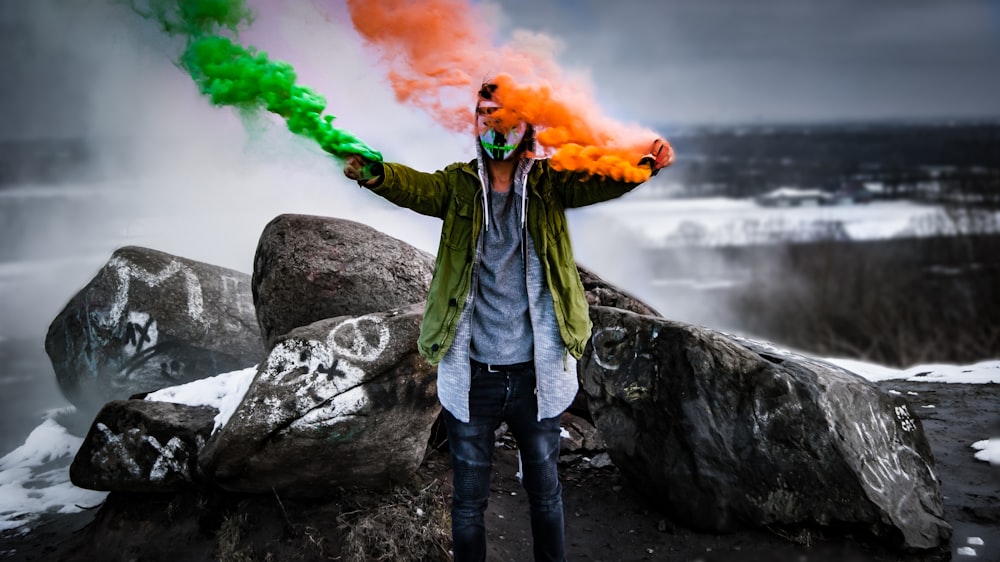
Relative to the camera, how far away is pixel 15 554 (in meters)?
5.96

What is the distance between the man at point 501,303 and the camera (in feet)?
12.0

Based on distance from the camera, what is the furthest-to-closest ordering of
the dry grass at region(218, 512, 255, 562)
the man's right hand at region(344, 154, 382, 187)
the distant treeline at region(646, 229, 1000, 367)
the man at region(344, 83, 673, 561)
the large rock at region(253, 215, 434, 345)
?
the distant treeline at region(646, 229, 1000, 367) < the large rock at region(253, 215, 434, 345) < the dry grass at region(218, 512, 255, 562) < the man at region(344, 83, 673, 561) < the man's right hand at region(344, 154, 382, 187)

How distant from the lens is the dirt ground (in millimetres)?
5027

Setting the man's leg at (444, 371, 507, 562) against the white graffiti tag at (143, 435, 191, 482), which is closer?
the man's leg at (444, 371, 507, 562)

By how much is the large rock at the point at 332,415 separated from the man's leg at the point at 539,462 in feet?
6.50

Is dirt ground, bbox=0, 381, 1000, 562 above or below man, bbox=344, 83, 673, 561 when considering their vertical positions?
below

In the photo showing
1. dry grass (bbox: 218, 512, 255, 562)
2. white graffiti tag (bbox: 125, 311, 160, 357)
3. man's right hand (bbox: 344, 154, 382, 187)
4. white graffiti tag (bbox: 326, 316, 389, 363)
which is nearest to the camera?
man's right hand (bbox: 344, 154, 382, 187)

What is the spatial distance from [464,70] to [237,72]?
1288 millimetres

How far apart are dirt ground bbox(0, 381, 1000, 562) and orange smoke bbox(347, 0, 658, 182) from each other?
294cm

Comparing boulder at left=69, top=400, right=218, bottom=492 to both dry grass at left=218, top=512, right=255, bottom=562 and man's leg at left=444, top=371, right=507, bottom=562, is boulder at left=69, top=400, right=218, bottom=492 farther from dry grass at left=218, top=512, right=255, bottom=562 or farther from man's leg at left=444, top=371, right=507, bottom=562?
man's leg at left=444, top=371, right=507, bottom=562

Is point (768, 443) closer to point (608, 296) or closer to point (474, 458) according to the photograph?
point (474, 458)

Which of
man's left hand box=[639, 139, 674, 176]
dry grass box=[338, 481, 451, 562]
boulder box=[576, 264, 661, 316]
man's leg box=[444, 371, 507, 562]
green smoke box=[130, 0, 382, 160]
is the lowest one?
dry grass box=[338, 481, 451, 562]

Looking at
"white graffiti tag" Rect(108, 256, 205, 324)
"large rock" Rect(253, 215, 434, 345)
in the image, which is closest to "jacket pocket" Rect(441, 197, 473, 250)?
"large rock" Rect(253, 215, 434, 345)

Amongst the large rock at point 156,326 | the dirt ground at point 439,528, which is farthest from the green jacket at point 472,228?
the large rock at point 156,326
